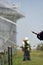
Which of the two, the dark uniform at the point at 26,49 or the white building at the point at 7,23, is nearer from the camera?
the dark uniform at the point at 26,49

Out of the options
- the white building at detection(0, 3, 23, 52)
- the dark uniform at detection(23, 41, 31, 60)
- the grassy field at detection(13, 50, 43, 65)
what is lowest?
the grassy field at detection(13, 50, 43, 65)

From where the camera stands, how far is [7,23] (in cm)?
1498

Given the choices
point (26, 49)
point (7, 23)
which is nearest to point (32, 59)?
point (26, 49)

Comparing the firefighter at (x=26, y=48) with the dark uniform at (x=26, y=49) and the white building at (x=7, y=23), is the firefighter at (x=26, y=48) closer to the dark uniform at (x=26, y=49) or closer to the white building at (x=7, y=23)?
the dark uniform at (x=26, y=49)

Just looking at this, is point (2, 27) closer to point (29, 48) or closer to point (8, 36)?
point (8, 36)

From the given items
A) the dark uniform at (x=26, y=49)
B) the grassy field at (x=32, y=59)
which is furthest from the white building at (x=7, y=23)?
the grassy field at (x=32, y=59)

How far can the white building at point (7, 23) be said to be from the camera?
14360mm

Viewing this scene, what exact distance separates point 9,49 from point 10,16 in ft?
17.1

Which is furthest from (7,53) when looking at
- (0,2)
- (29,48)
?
(0,2)

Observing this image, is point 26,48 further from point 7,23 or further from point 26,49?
point 7,23

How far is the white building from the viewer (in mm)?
14360

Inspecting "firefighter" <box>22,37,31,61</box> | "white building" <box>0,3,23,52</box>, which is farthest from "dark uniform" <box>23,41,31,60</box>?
"white building" <box>0,3,23,52</box>

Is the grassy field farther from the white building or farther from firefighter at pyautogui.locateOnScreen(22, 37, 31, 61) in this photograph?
the white building

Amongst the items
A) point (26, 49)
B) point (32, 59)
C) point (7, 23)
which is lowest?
point (32, 59)
